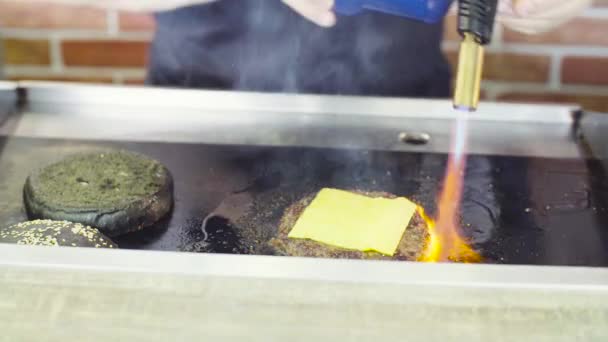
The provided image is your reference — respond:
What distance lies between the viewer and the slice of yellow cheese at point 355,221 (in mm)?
909

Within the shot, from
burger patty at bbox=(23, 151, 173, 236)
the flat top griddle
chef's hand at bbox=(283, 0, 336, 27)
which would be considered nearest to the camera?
the flat top griddle

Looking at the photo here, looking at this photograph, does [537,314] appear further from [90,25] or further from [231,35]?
[90,25]

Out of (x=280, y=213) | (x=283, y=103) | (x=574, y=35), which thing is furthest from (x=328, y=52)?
(x=574, y=35)

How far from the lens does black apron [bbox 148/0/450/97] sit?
1437 mm

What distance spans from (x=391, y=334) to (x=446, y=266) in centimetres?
9

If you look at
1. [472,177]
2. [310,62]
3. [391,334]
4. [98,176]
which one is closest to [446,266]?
[391,334]

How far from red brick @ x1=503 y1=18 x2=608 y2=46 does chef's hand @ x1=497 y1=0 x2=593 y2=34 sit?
490 mm

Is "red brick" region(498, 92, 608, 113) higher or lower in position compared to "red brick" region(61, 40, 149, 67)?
lower

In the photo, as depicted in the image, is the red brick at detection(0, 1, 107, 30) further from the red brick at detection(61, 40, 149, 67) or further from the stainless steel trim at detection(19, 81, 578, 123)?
the stainless steel trim at detection(19, 81, 578, 123)

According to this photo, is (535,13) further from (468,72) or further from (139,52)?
(139,52)

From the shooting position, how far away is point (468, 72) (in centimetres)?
88

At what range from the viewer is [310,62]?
1443 millimetres

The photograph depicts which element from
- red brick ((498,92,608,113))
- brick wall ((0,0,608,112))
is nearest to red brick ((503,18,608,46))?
brick wall ((0,0,608,112))

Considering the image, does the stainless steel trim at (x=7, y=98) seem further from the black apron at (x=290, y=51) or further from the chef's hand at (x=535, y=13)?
the chef's hand at (x=535, y=13)
